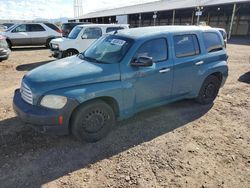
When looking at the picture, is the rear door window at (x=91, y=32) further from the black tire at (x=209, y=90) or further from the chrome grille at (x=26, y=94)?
the chrome grille at (x=26, y=94)

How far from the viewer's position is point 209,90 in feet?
18.5

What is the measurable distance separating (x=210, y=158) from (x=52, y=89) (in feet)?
9.04

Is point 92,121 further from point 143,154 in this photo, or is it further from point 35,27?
point 35,27

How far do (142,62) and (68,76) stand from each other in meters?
1.29

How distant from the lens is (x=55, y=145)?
3.89 metres

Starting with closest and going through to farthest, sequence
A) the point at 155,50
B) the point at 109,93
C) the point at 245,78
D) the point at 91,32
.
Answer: the point at 109,93, the point at 155,50, the point at 245,78, the point at 91,32

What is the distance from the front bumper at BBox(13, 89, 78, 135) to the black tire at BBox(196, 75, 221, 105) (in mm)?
3363

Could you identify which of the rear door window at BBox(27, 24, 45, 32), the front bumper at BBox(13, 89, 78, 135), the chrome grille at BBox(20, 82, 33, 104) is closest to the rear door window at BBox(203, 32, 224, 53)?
the front bumper at BBox(13, 89, 78, 135)

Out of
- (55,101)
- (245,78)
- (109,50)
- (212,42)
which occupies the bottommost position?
(245,78)

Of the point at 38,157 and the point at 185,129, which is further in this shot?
the point at 185,129

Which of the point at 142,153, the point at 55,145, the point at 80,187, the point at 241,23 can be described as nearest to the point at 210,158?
the point at 142,153

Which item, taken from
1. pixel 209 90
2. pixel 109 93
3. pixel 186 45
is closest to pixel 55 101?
pixel 109 93

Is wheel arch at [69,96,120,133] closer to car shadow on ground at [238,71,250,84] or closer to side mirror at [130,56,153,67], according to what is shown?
side mirror at [130,56,153,67]

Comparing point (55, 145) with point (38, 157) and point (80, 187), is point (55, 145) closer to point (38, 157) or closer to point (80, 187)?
point (38, 157)
